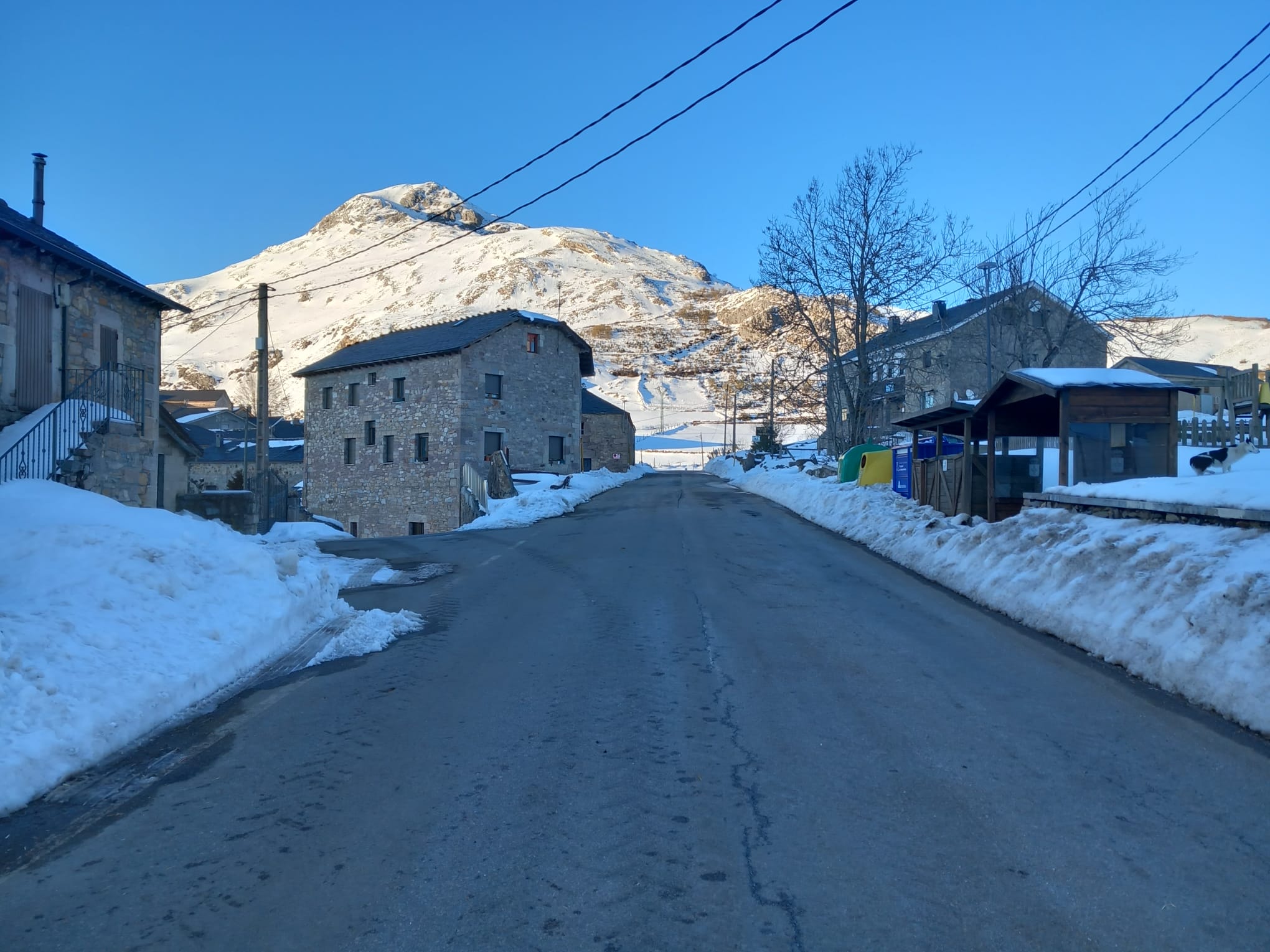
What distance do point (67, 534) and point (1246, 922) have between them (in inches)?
342

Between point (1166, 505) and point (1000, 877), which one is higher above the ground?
point (1166, 505)

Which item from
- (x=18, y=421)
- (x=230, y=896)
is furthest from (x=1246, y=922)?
(x=18, y=421)

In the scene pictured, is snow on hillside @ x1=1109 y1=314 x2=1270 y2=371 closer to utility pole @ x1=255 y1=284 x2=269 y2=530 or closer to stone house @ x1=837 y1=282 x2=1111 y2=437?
stone house @ x1=837 y1=282 x2=1111 y2=437

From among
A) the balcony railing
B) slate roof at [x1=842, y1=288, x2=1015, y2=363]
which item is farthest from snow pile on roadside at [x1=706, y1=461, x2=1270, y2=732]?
slate roof at [x1=842, y1=288, x2=1015, y2=363]

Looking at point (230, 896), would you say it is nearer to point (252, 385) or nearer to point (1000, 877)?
point (1000, 877)

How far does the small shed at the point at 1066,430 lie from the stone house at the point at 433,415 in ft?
80.8

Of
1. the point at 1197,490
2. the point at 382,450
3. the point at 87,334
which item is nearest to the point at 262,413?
the point at 87,334

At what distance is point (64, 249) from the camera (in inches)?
587

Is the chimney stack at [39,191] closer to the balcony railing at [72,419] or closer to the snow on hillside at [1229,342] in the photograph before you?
the balcony railing at [72,419]

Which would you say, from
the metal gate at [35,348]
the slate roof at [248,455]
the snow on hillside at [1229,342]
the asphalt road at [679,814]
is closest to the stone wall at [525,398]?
the slate roof at [248,455]

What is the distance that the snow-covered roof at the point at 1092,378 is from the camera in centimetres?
1129

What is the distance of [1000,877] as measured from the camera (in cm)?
338

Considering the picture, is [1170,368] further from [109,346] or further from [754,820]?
[754,820]

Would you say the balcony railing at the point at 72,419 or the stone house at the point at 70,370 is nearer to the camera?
the balcony railing at the point at 72,419
